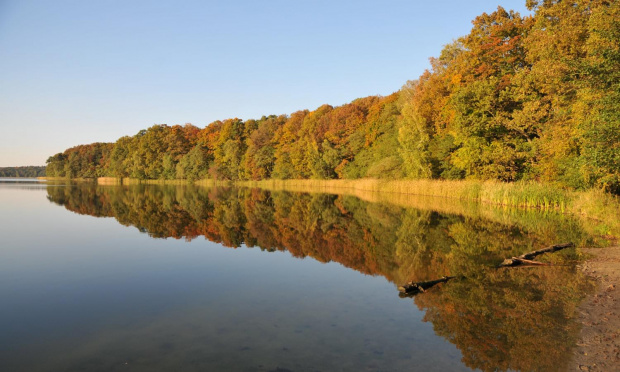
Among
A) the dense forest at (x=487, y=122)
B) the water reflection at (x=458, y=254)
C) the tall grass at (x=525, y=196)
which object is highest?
the dense forest at (x=487, y=122)

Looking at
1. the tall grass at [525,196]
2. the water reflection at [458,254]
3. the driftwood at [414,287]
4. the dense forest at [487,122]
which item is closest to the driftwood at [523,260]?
the water reflection at [458,254]

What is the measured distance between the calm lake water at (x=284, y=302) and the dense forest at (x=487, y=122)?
8.47 metres

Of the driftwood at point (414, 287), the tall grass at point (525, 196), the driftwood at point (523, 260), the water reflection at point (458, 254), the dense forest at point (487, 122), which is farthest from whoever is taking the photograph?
the dense forest at point (487, 122)

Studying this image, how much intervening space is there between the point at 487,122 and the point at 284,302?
109ft

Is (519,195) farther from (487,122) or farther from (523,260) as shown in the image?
(523,260)

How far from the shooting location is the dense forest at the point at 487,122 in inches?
766

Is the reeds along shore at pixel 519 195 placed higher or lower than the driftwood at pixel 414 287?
higher

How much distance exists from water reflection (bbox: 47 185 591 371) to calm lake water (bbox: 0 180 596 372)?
1.9 inches

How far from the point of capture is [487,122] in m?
35.2

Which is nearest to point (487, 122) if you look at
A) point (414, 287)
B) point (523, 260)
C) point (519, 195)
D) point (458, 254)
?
point (519, 195)

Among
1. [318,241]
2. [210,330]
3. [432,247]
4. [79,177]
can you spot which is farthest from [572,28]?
[79,177]

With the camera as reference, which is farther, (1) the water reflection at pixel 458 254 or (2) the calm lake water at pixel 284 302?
(1) the water reflection at pixel 458 254

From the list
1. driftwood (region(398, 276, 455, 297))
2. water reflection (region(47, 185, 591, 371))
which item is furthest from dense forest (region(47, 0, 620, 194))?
driftwood (region(398, 276, 455, 297))

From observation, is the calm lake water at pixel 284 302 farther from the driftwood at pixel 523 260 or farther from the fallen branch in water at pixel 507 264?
the driftwood at pixel 523 260
